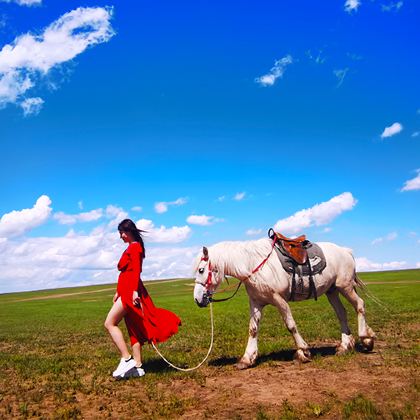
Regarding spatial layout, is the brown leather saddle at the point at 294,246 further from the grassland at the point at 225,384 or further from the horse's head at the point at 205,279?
the grassland at the point at 225,384

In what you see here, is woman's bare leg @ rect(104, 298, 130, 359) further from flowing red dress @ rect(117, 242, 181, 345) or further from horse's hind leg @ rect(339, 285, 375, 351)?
horse's hind leg @ rect(339, 285, 375, 351)

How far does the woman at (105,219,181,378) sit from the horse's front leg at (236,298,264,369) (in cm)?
153

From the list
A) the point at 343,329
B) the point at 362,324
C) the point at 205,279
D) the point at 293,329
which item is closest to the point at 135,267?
the point at 205,279

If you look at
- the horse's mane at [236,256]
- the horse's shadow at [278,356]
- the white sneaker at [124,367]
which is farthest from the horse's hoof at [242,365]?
the white sneaker at [124,367]

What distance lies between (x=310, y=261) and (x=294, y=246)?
19.4 inches

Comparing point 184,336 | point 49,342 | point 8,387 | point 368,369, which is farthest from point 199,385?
point 49,342

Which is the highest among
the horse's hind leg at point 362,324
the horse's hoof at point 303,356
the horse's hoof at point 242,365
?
the horse's hind leg at point 362,324

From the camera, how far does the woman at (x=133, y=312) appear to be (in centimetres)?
833

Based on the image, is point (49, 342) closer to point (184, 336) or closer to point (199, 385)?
point (184, 336)

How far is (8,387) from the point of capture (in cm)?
839

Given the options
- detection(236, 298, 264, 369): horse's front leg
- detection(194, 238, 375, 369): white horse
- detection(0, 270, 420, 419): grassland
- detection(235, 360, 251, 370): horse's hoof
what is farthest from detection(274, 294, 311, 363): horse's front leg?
detection(235, 360, 251, 370): horse's hoof

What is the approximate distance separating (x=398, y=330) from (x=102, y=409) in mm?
9928

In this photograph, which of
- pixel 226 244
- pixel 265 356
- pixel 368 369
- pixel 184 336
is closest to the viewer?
pixel 368 369

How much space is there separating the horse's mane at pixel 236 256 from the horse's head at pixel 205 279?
0.09 meters
